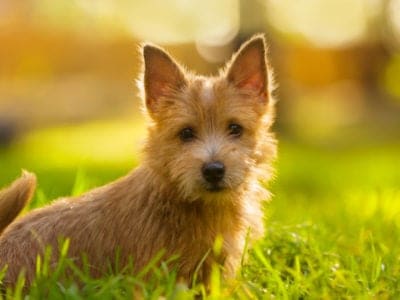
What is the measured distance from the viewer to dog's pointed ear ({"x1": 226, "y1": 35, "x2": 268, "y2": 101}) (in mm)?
5543

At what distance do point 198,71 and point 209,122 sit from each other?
663 inches

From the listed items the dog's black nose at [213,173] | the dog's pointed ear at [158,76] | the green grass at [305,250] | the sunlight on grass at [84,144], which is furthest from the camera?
the sunlight on grass at [84,144]

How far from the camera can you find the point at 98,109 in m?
41.1

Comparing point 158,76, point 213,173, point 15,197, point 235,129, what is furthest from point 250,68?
point 15,197

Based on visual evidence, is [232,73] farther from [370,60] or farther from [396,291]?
[370,60]

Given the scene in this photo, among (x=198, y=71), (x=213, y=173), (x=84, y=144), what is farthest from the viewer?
(x=84, y=144)

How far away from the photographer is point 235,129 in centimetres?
538

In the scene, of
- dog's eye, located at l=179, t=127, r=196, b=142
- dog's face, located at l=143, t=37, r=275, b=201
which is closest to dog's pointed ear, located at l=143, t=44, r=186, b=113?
dog's face, located at l=143, t=37, r=275, b=201

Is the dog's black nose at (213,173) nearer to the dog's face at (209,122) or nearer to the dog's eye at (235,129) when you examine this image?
the dog's face at (209,122)

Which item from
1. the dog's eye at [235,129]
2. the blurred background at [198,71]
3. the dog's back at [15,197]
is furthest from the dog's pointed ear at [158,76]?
the dog's back at [15,197]

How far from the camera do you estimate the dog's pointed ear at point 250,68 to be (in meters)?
5.54

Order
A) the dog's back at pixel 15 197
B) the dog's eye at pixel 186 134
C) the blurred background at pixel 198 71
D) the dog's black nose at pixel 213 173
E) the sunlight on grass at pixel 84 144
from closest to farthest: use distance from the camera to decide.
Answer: the dog's black nose at pixel 213 173
the dog's back at pixel 15 197
the dog's eye at pixel 186 134
the blurred background at pixel 198 71
the sunlight on grass at pixel 84 144

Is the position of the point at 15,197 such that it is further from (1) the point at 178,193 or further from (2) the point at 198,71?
(2) the point at 198,71

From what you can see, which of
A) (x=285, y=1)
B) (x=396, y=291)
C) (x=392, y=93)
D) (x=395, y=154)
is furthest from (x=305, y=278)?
(x=392, y=93)
